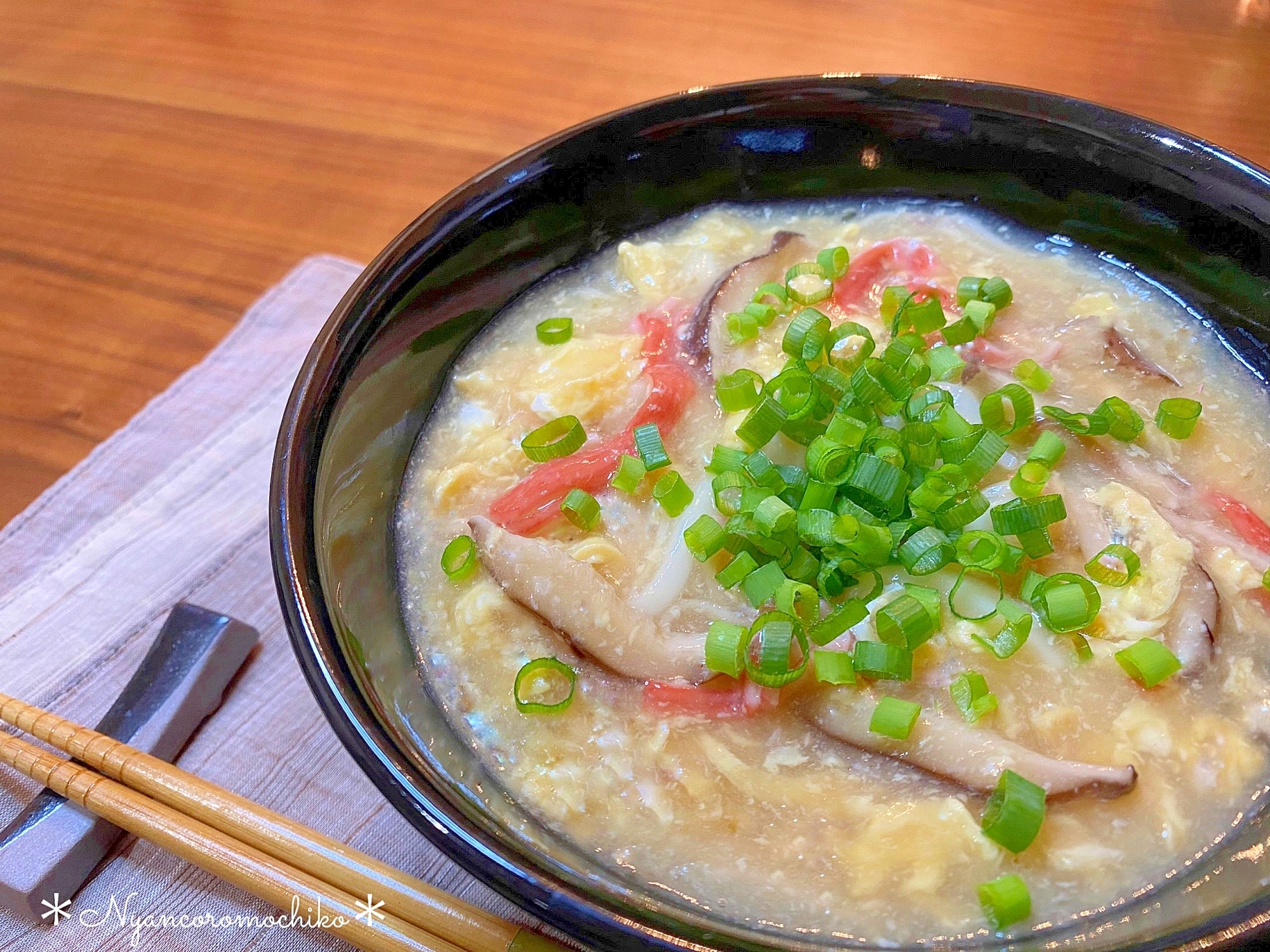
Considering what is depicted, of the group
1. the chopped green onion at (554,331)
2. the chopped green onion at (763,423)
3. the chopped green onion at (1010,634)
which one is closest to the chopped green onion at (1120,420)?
the chopped green onion at (1010,634)

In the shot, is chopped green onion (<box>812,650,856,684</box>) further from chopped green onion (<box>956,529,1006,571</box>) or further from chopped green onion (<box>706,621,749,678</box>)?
chopped green onion (<box>956,529,1006,571</box>)

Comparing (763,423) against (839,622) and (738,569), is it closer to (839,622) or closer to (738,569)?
(738,569)

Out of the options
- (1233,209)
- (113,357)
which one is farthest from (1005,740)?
(113,357)

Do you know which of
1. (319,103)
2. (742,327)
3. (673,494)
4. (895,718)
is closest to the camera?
(895,718)

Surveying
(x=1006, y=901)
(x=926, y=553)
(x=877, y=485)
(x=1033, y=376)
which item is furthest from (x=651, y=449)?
(x=1006, y=901)

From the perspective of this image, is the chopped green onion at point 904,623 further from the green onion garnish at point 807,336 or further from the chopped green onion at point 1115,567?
the green onion garnish at point 807,336

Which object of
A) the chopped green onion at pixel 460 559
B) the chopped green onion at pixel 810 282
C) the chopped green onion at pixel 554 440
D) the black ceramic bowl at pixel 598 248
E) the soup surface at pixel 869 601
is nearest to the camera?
the black ceramic bowl at pixel 598 248

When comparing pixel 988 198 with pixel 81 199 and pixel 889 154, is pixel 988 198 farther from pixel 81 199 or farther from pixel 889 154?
pixel 81 199

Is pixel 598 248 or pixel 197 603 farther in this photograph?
pixel 598 248
